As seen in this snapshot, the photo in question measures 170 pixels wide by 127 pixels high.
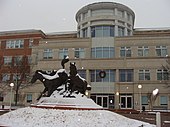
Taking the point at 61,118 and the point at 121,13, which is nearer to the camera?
the point at 61,118

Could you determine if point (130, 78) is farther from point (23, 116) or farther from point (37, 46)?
point (23, 116)

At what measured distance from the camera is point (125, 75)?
3997 centimetres

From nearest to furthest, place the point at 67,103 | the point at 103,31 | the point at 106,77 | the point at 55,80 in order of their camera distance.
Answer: the point at 67,103, the point at 55,80, the point at 106,77, the point at 103,31

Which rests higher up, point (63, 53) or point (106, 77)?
point (63, 53)

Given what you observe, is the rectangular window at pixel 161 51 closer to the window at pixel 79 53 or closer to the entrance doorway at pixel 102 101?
the entrance doorway at pixel 102 101

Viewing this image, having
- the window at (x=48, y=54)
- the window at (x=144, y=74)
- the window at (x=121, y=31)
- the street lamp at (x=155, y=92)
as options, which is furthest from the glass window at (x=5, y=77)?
the street lamp at (x=155, y=92)

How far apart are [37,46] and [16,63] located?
6.38 m

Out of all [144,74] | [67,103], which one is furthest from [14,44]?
[67,103]

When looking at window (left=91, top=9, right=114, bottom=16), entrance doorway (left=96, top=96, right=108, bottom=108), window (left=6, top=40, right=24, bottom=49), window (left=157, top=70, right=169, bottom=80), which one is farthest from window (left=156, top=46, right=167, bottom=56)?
window (left=6, top=40, right=24, bottom=49)

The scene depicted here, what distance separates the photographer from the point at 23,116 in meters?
12.9

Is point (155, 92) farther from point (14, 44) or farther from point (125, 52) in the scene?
point (14, 44)

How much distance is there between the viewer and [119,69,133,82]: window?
39.8 metres

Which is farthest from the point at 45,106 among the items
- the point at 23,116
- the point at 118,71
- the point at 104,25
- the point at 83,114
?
the point at 104,25

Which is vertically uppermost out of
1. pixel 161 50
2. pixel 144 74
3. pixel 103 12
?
pixel 103 12
